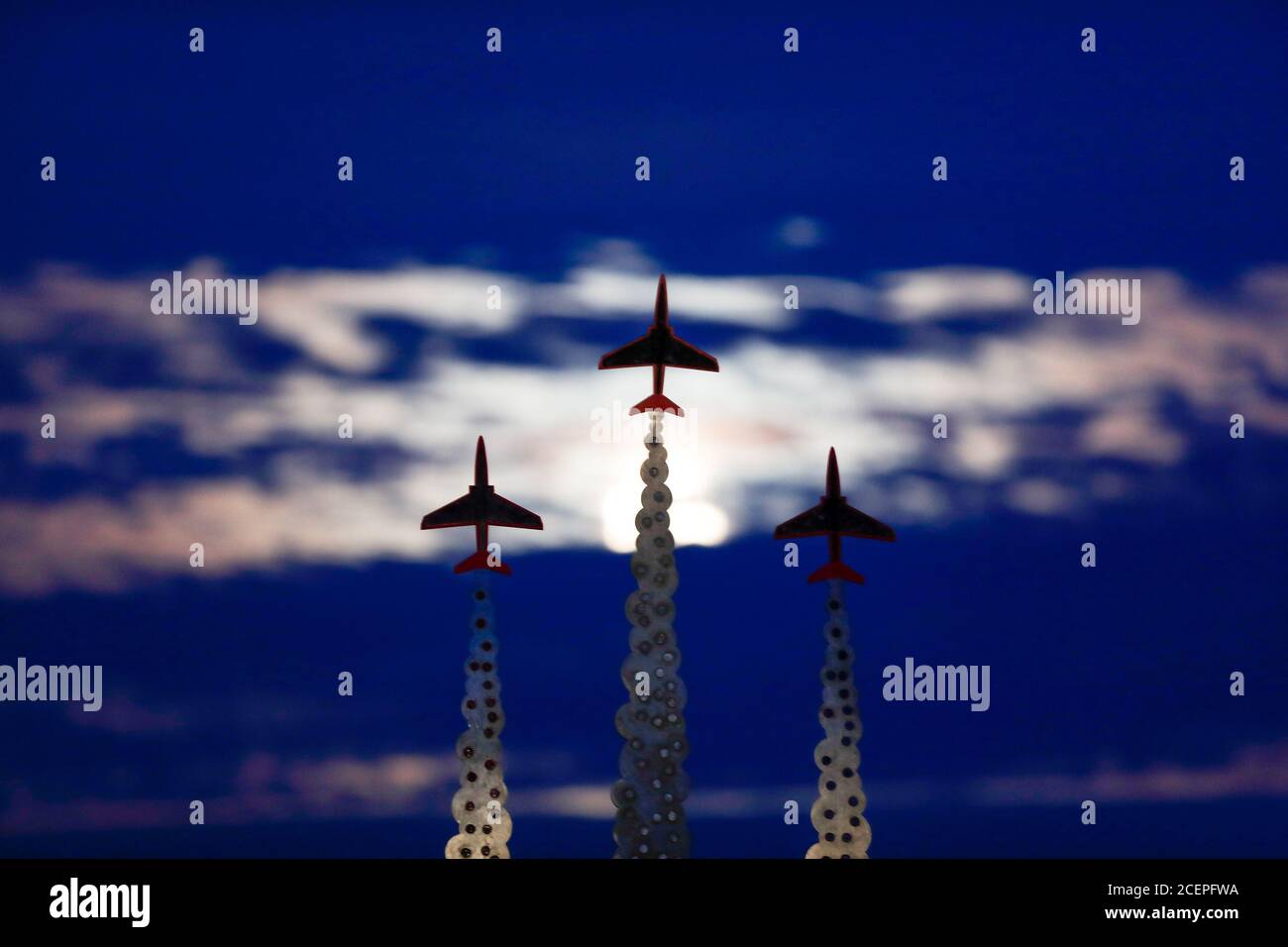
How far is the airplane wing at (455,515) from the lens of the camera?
35.2 m

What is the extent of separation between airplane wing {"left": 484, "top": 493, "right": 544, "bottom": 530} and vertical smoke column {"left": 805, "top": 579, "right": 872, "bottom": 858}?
22.5 feet

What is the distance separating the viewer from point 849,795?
Answer: 3231 cm

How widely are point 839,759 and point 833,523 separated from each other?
5167 mm

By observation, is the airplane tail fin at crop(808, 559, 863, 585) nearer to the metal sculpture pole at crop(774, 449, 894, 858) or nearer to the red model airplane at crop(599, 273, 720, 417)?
the metal sculpture pole at crop(774, 449, 894, 858)

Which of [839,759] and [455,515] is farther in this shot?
[455,515]

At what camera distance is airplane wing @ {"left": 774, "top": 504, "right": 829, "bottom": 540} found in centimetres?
3475

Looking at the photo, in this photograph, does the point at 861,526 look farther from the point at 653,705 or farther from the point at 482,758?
the point at 482,758

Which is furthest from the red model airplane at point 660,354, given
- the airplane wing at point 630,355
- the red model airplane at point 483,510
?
the red model airplane at point 483,510

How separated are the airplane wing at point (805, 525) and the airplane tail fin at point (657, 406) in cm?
353

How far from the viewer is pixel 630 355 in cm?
3494

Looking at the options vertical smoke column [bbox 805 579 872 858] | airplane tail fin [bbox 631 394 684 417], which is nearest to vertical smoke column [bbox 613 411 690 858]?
airplane tail fin [bbox 631 394 684 417]

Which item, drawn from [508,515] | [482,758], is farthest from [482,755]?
[508,515]
